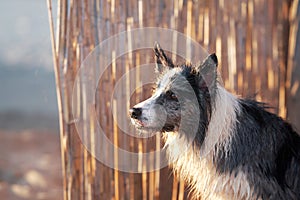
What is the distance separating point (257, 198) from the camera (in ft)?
8.39

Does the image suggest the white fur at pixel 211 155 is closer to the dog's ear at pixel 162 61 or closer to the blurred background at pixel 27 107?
the dog's ear at pixel 162 61

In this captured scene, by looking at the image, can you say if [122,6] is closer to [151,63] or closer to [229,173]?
[151,63]

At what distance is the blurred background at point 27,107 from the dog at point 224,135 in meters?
1.68

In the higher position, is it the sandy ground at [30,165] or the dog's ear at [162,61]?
the dog's ear at [162,61]

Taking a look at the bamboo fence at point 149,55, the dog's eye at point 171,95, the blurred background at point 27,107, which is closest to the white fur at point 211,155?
the dog's eye at point 171,95

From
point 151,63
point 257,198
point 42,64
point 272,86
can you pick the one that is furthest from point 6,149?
point 257,198

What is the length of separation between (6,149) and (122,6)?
2325mm

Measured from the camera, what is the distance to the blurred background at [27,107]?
13.8 feet

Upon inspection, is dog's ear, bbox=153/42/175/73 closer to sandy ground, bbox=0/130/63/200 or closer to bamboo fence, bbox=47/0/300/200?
bamboo fence, bbox=47/0/300/200

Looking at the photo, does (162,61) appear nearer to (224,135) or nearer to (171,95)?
(171,95)

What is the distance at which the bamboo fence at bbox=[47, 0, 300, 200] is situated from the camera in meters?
2.96

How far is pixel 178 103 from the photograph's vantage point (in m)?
2.60

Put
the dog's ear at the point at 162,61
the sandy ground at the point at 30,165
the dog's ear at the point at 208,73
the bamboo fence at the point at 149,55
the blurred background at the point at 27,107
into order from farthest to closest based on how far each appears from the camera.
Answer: the sandy ground at the point at 30,165
the blurred background at the point at 27,107
the bamboo fence at the point at 149,55
the dog's ear at the point at 162,61
the dog's ear at the point at 208,73

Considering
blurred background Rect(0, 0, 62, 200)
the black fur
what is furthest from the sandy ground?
the black fur
